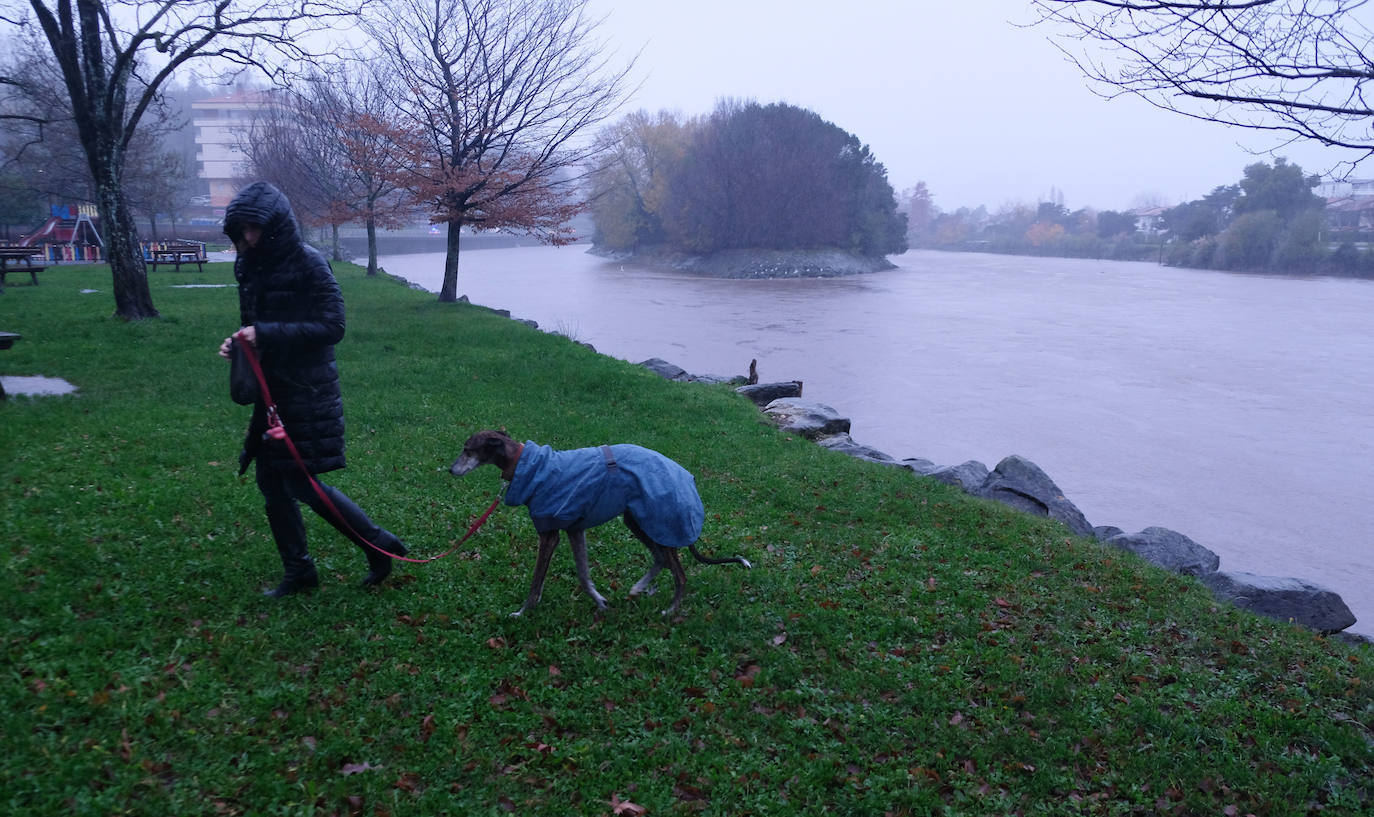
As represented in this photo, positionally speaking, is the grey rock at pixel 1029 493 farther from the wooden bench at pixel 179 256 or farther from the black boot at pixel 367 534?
the wooden bench at pixel 179 256

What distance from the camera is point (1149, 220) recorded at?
328 feet

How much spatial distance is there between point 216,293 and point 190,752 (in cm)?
2013

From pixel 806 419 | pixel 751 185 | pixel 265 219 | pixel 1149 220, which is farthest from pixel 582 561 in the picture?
pixel 1149 220

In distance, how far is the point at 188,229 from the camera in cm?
6050

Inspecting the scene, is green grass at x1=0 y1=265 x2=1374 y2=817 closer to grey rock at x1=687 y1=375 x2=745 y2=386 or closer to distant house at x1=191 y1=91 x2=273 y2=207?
grey rock at x1=687 y1=375 x2=745 y2=386

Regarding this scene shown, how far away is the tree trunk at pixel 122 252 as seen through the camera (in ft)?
46.9

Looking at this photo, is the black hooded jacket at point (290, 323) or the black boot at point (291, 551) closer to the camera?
the black hooded jacket at point (290, 323)

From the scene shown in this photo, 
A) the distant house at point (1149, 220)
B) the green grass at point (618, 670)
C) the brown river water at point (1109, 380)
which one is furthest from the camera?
the distant house at point (1149, 220)

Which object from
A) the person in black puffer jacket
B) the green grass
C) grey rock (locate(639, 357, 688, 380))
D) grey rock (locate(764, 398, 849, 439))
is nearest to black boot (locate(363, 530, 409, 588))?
the green grass

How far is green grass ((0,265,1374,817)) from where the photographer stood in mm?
3783

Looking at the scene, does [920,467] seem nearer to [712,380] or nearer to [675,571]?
[675,571]

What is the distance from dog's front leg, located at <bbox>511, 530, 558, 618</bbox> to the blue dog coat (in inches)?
4.2

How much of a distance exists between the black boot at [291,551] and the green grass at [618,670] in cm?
13

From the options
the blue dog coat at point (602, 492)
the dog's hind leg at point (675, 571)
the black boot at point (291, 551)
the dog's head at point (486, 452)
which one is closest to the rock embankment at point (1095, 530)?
the dog's hind leg at point (675, 571)
